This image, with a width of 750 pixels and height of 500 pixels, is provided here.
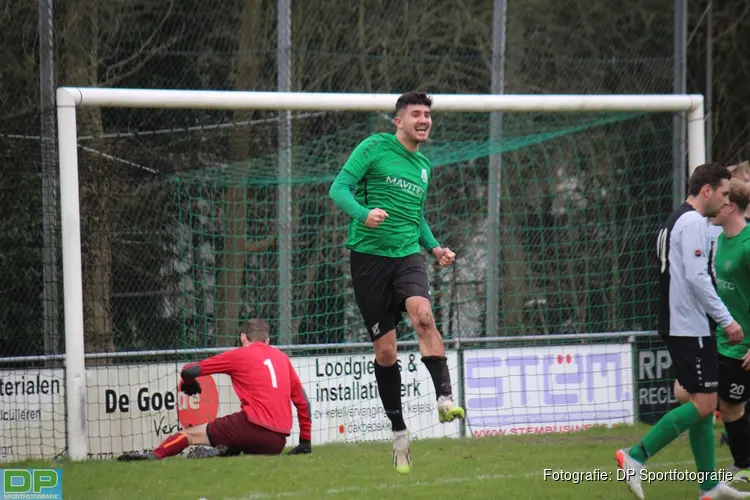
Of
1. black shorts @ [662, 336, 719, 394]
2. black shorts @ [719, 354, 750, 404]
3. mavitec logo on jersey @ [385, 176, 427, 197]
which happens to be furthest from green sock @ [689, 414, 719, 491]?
mavitec logo on jersey @ [385, 176, 427, 197]

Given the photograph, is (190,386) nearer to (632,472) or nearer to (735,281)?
(632,472)

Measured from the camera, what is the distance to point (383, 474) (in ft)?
28.0

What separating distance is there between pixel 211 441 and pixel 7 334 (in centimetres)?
266

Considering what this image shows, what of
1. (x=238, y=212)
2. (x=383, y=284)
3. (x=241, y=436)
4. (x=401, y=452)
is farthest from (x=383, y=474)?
(x=238, y=212)

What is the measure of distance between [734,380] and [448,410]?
2.32 meters

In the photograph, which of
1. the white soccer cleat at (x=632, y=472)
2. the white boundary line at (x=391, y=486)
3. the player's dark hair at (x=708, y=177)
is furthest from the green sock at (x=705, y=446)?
the white boundary line at (x=391, y=486)

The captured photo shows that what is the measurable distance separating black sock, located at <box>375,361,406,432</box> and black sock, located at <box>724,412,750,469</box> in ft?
8.00

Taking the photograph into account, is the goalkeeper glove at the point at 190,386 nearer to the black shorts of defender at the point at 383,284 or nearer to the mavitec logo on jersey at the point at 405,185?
the black shorts of defender at the point at 383,284

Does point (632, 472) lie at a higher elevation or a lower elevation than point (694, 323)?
lower

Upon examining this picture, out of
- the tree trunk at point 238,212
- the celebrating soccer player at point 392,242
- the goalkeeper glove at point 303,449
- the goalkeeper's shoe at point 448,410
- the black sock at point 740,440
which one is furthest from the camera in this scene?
the tree trunk at point 238,212

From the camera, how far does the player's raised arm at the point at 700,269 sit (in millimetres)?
6641

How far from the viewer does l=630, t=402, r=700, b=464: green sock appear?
6820 millimetres

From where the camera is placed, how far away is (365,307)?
6887 mm

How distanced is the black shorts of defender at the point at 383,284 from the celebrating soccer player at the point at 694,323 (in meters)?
1.54
